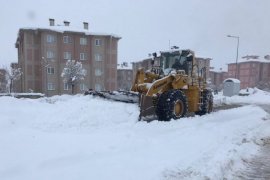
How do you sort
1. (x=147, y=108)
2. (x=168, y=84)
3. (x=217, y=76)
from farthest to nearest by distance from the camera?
(x=217, y=76) → (x=168, y=84) → (x=147, y=108)

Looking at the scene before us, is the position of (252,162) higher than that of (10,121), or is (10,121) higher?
(10,121)

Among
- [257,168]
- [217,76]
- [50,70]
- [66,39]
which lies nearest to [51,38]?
[66,39]

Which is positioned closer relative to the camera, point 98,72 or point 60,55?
point 60,55

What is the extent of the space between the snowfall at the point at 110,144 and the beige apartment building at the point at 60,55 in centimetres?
3500

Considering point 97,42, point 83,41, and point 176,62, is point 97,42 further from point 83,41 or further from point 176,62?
point 176,62

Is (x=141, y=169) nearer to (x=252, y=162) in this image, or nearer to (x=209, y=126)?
(x=252, y=162)

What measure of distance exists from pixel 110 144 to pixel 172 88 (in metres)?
5.56

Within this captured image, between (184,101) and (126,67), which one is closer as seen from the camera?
(184,101)

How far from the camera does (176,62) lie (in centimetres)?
1339

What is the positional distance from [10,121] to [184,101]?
6.43 meters

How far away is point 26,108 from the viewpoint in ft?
34.3

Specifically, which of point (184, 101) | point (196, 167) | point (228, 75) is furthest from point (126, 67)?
point (196, 167)

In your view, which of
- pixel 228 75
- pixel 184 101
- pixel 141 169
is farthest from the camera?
pixel 228 75

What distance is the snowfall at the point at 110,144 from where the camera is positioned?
5.43 meters
